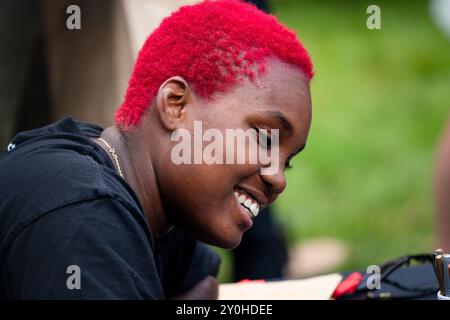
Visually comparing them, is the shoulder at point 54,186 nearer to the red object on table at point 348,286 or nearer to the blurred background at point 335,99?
the red object on table at point 348,286

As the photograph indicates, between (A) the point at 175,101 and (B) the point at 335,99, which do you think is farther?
(B) the point at 335,99

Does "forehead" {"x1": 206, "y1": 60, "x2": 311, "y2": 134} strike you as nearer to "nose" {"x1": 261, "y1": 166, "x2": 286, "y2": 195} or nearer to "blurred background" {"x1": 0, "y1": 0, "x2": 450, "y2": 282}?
"nose" {"x1": 261, "y1": 166, "x2": 286, "y2": 195}

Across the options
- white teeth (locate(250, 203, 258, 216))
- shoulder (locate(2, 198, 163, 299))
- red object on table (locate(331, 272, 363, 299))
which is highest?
white teeth (locate(250, 203, 258, 216))

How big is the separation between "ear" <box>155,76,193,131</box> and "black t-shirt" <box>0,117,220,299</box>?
116mm

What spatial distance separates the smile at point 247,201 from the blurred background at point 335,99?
1.66 feet

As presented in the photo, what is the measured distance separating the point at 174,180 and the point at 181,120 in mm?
91

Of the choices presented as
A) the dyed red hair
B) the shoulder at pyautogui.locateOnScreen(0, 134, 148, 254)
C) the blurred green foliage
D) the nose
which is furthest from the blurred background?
the shoulder at pyautogui.locateOnScreen(0, 134, 148, 254)

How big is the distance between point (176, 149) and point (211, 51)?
16 cm

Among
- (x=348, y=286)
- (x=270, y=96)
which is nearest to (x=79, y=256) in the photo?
(x=270, y=96)

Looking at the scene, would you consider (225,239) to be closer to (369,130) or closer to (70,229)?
(70,229)

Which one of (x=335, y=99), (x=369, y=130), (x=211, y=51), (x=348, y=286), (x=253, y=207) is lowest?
(x=348, y=286)

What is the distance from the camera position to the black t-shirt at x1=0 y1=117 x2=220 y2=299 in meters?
0.91

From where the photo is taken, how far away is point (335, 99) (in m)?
3.93
